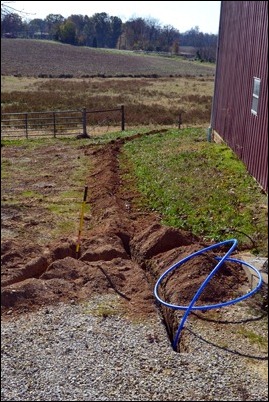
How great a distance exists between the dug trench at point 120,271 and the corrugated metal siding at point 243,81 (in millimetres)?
2872

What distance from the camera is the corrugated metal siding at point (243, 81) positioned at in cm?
1046

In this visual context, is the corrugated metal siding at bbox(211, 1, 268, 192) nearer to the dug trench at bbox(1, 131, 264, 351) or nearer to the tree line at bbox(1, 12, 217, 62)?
the tree line at bbox(1, 12, 217, 62)

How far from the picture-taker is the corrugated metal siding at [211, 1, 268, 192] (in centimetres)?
1046

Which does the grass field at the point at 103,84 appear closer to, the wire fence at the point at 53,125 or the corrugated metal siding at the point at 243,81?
the wire fence at the point at 53,125

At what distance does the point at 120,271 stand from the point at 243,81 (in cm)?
652

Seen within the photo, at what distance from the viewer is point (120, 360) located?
5.34m

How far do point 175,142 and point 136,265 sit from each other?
337 inches

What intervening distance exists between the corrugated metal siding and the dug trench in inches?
113

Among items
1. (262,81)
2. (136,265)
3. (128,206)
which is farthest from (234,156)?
(136,265)

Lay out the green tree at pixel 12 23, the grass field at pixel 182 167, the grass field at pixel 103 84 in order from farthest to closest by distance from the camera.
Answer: the grass field at pixel 103 84 → the grass field at pixel 182 167 → the green tree at pixel 12 23

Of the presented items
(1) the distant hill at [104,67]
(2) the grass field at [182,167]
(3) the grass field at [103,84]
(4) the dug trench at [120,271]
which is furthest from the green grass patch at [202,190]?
(1) the distant hill at [104,67]

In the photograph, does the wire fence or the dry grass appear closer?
the wire fence

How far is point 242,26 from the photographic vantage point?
480 inches

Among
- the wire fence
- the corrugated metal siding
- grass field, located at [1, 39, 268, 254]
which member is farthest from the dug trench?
the wire fence
